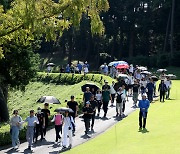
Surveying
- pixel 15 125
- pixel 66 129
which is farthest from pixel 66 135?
pixel 15 125

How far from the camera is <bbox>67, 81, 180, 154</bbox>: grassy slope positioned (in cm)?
1738

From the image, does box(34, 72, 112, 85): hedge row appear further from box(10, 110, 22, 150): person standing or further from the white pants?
the white pants

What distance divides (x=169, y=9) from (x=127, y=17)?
24.1 feet

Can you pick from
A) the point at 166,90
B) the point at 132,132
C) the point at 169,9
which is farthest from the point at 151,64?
the point at 132,132

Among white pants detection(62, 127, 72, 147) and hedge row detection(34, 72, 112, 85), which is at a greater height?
hedge row detection(34, 72, 112, 85)

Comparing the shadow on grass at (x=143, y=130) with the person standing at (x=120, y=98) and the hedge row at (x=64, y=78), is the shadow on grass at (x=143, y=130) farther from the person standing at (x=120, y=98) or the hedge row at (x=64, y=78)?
the hedge row at (x=64, y=78)

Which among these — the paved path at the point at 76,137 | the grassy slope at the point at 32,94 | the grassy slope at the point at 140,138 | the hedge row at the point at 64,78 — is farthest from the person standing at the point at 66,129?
the hedge row at the point at 64,78

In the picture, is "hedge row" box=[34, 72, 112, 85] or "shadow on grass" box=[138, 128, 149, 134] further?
"hedge row" box=[34, 72, 112, 85]

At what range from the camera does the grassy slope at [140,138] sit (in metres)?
17.4

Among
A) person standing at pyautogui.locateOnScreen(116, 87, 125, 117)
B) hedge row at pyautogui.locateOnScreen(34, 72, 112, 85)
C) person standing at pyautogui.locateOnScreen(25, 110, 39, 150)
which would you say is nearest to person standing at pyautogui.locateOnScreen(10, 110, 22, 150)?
person standing at pyautogui.locateOnScreen(25, 110, 39, 150)

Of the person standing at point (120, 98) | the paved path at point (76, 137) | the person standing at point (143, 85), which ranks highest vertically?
the person standing at point (143, 85)

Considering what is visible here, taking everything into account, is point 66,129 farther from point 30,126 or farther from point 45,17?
point 45,17

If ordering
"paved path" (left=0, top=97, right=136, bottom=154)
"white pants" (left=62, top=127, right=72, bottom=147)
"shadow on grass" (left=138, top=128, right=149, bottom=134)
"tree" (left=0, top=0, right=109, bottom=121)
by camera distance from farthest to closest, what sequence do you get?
"shadow on grass" (left=138, top=128, right=149, bottom=134) → "paved path" (left=0, top=97, right=136, bottom=154) → "white pants" (left=62, top=127, right=72, bottom=147) → "tree" (left=0, top=0, right=109, bottom=121)

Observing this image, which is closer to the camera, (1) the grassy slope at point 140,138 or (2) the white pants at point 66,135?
(1) the grassy slope at point 140,138
